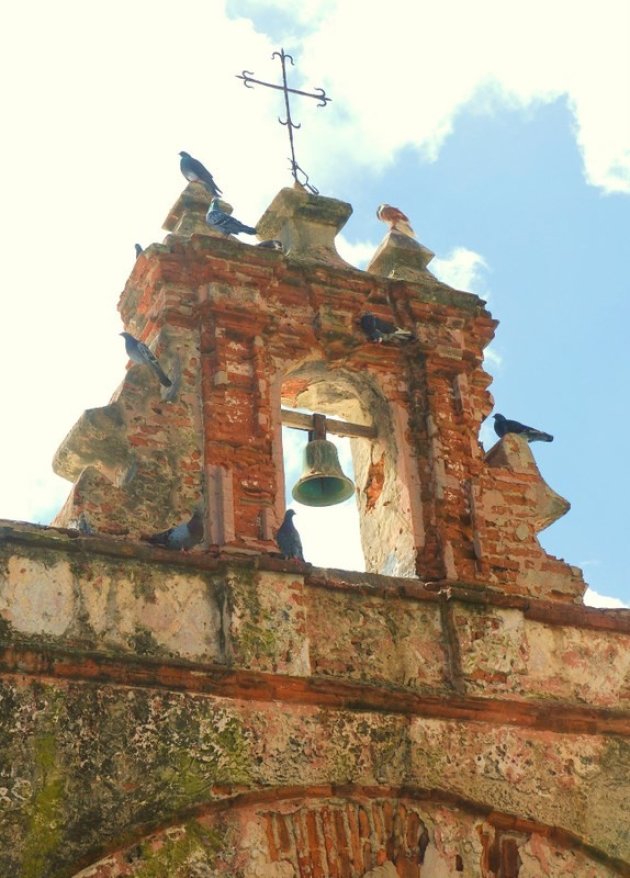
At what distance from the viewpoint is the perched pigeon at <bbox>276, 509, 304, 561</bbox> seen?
29.5ft

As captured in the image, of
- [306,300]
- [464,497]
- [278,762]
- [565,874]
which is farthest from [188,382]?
[565,874]

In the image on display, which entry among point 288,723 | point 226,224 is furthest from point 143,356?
point 288,723

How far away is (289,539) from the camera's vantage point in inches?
355

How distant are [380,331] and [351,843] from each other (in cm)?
310

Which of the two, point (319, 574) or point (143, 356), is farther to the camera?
point (143, 356)

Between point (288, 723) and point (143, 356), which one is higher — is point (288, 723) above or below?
below

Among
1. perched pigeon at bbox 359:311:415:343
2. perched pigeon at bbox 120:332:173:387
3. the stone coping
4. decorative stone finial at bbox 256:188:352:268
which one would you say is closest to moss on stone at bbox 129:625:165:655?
the stone coping

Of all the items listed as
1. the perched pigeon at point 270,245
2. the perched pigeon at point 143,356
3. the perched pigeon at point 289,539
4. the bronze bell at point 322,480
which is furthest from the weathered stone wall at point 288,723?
the perched pigeon at point 270,245

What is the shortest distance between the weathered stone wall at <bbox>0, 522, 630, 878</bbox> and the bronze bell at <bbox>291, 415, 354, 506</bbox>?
2.99 feet

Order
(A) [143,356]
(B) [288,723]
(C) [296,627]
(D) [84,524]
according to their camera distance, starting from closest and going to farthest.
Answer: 1. (B) [288,723]
2. (C) [296,627]
3. (D) [84,524]
4. (A) [143,356]

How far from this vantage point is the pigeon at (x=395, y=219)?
11117mm

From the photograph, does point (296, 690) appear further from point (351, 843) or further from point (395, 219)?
point (395, 219)

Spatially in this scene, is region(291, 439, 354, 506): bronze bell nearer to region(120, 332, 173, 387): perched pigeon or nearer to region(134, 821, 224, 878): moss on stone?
region(120, 332, 173, 387): perched pigeon

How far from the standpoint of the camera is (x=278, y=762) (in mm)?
8211
